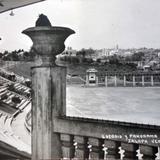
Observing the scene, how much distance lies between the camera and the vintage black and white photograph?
1.55 metres

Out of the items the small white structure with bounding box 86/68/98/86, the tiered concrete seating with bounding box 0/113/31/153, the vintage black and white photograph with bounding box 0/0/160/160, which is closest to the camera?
the vintage black and white photograph with bounding box 0/0/160/160

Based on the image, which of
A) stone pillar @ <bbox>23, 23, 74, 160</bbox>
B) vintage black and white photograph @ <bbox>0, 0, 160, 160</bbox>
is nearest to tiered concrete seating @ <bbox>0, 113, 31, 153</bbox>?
vintage black and white photograph @ <bbox>0, 0, 160, 160</bbox>

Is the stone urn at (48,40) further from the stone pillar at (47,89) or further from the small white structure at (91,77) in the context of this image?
the small white structure at (91,77)

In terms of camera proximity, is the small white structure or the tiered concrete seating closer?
the small white structure

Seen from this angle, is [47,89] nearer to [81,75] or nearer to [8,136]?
[81,75]

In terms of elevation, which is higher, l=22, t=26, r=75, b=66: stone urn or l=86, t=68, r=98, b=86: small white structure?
l=22, t=26, r=75, b=66: stone urn

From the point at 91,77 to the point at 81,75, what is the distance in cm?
6

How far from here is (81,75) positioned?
5.81 feet

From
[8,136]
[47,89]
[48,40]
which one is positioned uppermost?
[48,40]

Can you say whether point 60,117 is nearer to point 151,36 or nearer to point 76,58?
point 76,58

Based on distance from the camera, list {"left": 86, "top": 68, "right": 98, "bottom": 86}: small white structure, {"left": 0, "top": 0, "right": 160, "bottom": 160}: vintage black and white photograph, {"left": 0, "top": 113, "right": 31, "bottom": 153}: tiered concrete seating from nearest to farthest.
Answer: {"left": 0, "top": 0, "right": 160, "bottom": 160}: vintage black and white photograph
{"left": 86, "top": 68, "right": 98, "bottom": 86}: small white structure
{"left": 0, "top": 113, "right": 31, "bottom": 153}: tiered concrete seating

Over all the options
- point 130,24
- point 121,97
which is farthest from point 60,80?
point 130,24

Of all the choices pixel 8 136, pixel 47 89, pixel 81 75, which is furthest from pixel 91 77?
pixel 8 136

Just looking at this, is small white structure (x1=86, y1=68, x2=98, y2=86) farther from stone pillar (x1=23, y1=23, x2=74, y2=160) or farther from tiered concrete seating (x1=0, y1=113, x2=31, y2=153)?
tiered concrete seating (x1=0, y1=113, x2=31, y2=153)
